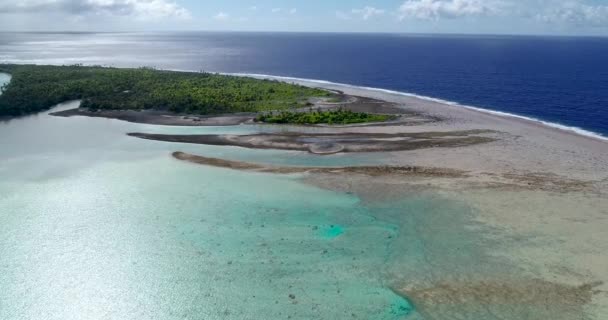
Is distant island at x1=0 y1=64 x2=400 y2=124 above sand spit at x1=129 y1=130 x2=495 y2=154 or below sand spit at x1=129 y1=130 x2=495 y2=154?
above

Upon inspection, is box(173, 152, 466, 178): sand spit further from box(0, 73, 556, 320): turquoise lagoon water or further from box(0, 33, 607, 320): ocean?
box(0, 73, 556, 320): turquoise lagoon water

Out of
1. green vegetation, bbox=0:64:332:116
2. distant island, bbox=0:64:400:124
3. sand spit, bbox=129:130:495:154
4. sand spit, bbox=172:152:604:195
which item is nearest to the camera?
sand spit, bbox=172:152:604:195

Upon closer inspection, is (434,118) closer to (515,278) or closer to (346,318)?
(515,278)

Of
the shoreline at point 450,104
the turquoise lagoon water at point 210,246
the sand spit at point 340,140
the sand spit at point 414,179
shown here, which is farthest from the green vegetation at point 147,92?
the sand spit at point 414,179

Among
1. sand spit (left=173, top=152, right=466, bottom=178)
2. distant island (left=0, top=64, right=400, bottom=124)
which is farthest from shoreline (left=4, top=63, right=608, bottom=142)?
sand spit (left=173, top=152, right=466, bottom=178)

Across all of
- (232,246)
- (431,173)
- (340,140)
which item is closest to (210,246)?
(232,246)

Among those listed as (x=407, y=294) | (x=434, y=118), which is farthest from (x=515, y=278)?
(x=434, y=118)

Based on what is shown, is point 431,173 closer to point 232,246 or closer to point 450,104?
point 232,246

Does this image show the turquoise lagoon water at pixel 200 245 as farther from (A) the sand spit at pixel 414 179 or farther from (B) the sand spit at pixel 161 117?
(B) the sand spit at pixel 161 117

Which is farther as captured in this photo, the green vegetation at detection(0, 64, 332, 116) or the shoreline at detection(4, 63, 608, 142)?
the green vegetation at detection(0, 64, 332, 116)
